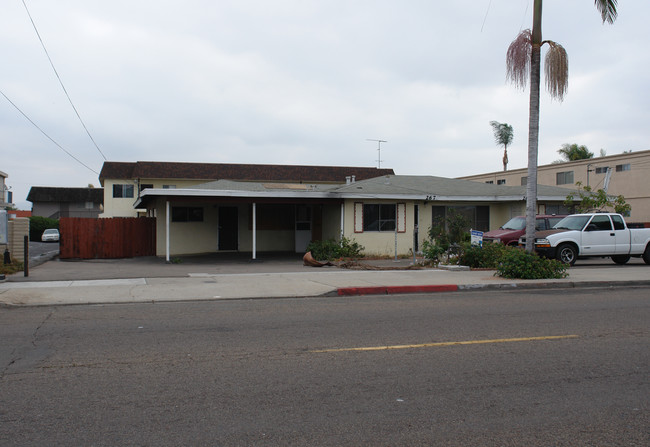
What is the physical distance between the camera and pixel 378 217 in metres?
22.4

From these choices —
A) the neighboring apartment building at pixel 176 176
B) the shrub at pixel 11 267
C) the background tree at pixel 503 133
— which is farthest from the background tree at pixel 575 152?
the shrub at pixel 11 267

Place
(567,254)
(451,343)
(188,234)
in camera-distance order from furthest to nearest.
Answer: (188,234)
(567,254)
(451,343)

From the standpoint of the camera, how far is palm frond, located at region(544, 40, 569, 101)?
13977 mm

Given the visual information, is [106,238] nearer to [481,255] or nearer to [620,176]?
[481,255]

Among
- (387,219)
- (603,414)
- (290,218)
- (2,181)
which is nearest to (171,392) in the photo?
(603,414)

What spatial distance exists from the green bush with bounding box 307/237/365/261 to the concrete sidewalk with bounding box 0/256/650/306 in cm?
248

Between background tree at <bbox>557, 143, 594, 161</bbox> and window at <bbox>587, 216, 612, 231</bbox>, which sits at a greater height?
background tree at <bbox>557, 143, 594, 161</bbox>

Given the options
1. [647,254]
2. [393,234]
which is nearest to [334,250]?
[393,234]

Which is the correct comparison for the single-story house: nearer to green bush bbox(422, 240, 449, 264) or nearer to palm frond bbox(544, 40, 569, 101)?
green bush bbox(422, 240, 449, 264)

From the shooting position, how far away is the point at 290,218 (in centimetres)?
2552

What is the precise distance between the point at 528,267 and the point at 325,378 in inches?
408

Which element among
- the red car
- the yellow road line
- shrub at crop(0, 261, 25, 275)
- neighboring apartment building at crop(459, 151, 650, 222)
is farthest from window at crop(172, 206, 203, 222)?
neighboring apartment building at crop(459, 151, 650, 222)

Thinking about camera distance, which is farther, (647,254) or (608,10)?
(647,254)

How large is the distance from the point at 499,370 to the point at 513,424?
4.98 ft
